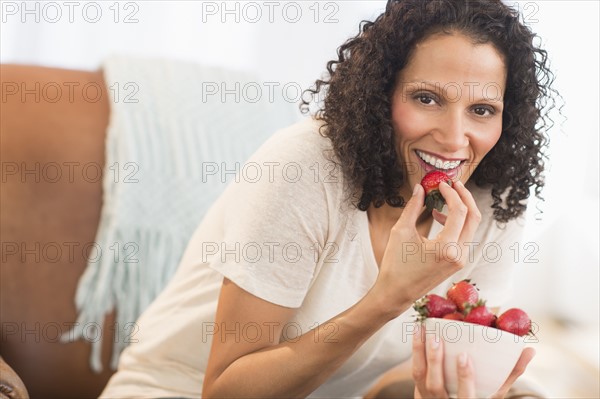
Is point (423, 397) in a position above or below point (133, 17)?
below

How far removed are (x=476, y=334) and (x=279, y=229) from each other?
0.32m

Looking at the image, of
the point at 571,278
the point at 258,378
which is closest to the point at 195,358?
the point at 258,378

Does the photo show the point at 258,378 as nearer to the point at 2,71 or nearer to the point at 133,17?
the point at 2,71

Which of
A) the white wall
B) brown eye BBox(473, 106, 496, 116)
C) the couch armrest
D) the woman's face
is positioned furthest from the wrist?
the white wall

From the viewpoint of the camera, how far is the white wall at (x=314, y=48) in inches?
86.7

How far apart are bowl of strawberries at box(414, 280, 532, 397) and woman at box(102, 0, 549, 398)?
0.02 m

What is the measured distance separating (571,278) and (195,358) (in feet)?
5.05

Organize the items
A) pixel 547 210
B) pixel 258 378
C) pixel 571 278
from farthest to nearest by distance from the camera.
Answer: pixel 547 210
pixel 571 278
pixel 258 378

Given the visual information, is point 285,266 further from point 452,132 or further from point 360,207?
point 452,132

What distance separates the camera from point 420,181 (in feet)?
3.87

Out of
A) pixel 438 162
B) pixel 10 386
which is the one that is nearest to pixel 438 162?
pixel 438 162

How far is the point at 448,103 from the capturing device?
1.13 meters

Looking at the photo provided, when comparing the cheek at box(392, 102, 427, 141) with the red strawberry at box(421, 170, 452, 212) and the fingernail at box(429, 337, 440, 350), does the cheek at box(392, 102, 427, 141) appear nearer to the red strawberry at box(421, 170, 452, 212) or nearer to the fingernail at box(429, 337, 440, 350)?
the red strawberry at box(421, 170, 452, 212)

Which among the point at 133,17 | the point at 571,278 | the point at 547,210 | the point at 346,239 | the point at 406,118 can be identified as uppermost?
the point at 133,17
